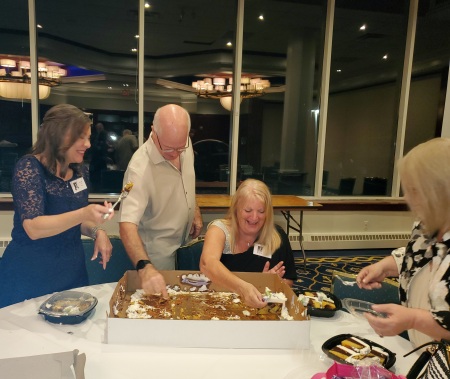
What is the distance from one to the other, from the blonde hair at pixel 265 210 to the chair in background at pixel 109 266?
1.95 ft

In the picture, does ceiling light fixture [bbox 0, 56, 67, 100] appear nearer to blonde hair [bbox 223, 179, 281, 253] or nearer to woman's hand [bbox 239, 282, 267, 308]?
blonde hair [bbox 223, 179, 281, 253]

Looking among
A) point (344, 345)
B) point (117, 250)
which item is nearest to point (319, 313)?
point (344, 345)

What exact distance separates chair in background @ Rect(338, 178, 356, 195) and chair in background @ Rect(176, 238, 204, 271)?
3964 mm

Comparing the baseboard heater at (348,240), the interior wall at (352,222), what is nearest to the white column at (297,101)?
the interior wall at (352,222)

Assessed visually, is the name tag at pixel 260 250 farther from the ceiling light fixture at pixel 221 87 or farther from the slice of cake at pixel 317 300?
the ceiling light fixture at pixel 221 87

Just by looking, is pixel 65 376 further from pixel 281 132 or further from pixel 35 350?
pixel 281 132

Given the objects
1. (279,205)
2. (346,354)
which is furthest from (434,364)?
(279,205)

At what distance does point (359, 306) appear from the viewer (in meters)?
1.59

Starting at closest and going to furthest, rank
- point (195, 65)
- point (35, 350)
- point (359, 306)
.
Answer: point (35, 350) < point (359, 306) < point (195, 65)

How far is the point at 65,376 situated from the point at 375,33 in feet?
19.1

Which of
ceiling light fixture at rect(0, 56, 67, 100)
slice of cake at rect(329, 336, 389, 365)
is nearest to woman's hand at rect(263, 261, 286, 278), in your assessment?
slice of cake at rect(329, 336, 389, 365)

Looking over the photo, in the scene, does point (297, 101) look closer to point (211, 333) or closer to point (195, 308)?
point (195, 308)

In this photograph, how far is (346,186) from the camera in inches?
227

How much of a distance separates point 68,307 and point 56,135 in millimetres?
760
